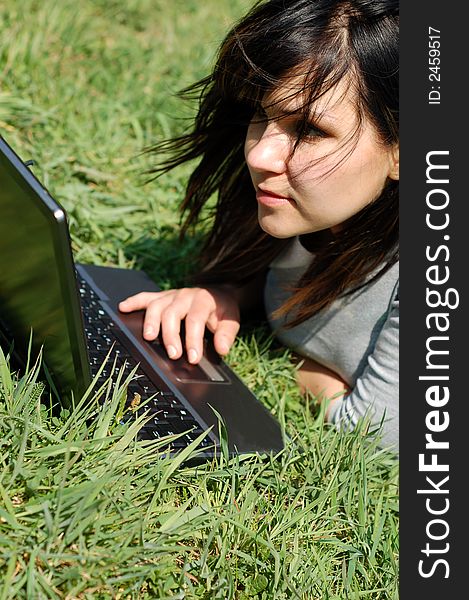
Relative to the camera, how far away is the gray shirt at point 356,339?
2.13 meters

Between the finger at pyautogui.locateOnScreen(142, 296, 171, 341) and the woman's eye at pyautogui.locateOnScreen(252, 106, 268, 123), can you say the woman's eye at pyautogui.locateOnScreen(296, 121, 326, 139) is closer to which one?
the woman's eye at pyautogui.locateOnScreen(252, 106, 268, 123)

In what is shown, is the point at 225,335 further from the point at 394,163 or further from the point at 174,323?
the point at 394,163

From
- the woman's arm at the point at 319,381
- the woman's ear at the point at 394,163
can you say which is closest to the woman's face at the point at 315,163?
the woman's ear at the point at 394,163

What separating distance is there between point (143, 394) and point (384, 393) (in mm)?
611

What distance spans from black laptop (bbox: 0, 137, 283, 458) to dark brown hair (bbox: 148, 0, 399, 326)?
0.26m

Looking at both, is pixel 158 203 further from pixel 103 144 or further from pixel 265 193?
pixel 265 193

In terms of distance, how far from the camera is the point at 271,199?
1.99 metres

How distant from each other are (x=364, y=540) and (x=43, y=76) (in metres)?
2.17

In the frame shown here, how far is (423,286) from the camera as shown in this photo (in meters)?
2.03

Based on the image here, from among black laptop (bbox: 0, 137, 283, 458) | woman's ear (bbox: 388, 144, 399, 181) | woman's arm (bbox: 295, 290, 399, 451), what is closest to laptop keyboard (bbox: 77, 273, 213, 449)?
black laptop (bbox: 0, 137, 283, 458)

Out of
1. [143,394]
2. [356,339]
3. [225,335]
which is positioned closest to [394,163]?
[356,339]

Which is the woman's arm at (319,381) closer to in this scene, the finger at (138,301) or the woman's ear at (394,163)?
the finger at (138,301)

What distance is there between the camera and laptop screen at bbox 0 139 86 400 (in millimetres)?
1360

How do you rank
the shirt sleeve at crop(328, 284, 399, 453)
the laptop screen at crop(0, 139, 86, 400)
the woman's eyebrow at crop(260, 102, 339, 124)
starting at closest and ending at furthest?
the laptop screen at crop(0, 139, 86, 400) < the woman's eyebrow at crop(260, 102, 339, 124) < the shirt sleeve at crop(328, 284, 399, 453)
